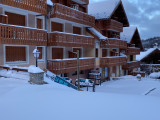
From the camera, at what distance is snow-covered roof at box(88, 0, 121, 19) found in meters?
25.0

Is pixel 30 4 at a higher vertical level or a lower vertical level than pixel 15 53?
higher

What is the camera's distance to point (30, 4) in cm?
1434

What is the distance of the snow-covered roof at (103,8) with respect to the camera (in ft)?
82.1

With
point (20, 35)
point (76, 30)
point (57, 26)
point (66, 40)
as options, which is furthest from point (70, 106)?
point (76, 30)

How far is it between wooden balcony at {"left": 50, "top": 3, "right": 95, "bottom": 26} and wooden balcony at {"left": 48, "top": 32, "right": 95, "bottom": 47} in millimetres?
A: 1674

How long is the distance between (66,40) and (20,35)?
4.75 m

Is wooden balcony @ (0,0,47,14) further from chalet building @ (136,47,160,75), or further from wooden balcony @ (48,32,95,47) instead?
chalet building @ (136,47,160,75)

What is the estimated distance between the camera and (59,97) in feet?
27.5

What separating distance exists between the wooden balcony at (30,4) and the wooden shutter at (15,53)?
306 cm

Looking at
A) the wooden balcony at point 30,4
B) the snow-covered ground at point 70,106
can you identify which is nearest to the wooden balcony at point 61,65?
the wooden balcony at point 30,4

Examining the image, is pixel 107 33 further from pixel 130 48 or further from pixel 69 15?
pixel 69 15

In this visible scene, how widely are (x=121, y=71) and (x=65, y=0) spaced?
16436 mm

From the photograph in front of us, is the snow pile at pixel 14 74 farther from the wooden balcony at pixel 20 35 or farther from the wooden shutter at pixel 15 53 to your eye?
the wooden balcony at pixel 20 35

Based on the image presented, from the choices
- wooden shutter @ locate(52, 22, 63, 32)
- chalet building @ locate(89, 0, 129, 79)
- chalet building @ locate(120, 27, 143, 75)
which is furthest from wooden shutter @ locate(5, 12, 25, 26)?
chalet building @ locate(120, 27, 143, 75)
